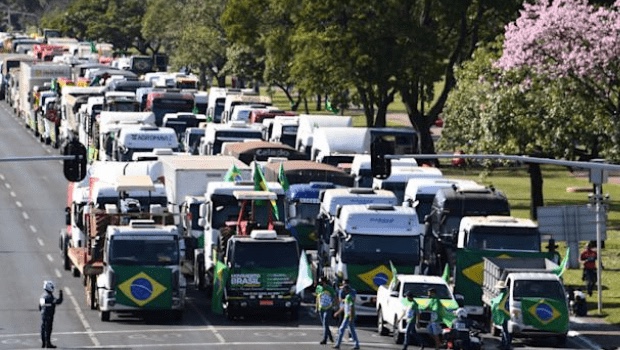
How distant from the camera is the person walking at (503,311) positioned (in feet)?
146

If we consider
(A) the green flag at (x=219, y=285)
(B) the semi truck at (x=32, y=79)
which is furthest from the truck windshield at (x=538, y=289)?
(B) the semi truck at (x=32, y=79)

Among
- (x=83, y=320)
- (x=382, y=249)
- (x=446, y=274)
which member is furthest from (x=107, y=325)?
(x=446, y=274)

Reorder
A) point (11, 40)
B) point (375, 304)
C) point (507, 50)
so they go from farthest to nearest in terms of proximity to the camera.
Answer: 1. point (11, 40)
2. point (507, 50)
3. point (375, 304)

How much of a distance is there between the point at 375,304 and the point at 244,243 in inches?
149

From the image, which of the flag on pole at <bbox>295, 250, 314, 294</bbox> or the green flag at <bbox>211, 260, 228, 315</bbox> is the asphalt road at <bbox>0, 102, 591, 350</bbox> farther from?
the flag on pole at <bbox>295, 250, 314, 294</bbox>

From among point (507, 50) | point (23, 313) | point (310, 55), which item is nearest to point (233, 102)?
point (310, 55)

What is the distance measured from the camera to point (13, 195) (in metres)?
81.5

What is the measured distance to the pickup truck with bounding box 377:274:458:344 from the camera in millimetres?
44656

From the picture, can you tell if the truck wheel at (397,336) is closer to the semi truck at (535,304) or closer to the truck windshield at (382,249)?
the semi truck at (535,304)

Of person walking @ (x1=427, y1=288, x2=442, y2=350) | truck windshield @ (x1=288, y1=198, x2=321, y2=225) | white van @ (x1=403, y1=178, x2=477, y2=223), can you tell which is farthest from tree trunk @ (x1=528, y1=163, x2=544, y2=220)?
person walking @ (x1=427, y1=288, x2=442, y2=350)

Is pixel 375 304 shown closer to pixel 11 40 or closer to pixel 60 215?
pixel 60 215

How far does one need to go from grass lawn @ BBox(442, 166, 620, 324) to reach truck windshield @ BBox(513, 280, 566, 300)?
14.2ft

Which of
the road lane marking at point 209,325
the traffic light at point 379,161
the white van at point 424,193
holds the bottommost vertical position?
the road lane marking at point 209,325

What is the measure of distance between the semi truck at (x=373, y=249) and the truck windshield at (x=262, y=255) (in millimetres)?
1451
